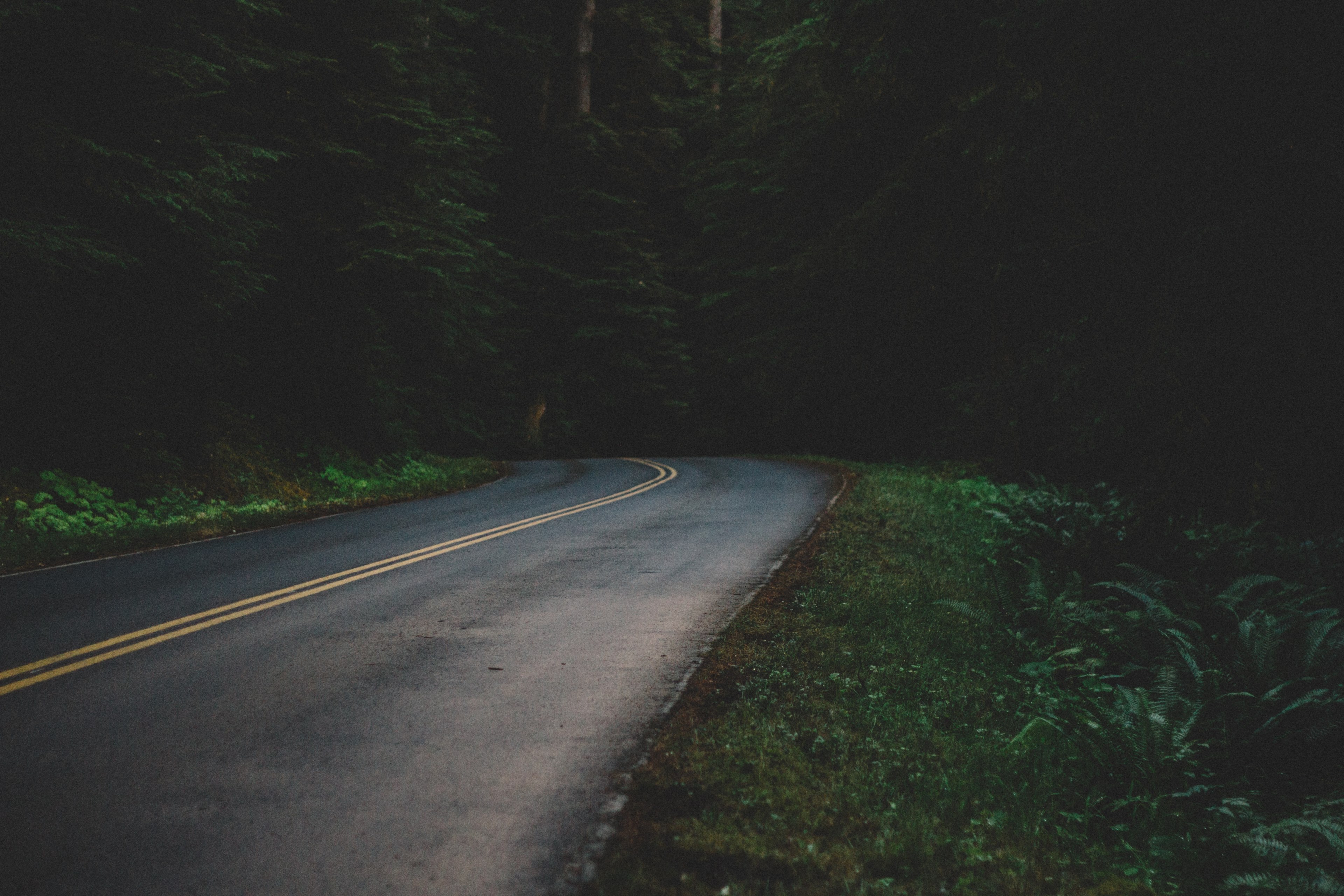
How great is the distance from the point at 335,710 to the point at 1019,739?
4.09 m

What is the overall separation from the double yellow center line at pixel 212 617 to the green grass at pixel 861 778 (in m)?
4.17

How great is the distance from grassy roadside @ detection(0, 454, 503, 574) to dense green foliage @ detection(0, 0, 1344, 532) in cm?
77

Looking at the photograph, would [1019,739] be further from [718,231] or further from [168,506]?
[718,231]

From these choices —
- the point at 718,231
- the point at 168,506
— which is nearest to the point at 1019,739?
the point at 168,506

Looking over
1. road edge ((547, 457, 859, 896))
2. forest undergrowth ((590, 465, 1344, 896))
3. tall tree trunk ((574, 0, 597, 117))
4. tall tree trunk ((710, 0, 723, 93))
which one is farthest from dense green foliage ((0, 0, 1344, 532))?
road edge ((547, 457, 859, 896))

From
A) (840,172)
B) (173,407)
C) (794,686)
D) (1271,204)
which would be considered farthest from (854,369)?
(794,686)

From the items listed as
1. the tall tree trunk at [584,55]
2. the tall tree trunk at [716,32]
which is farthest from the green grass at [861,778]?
the tall tree trunk at [716,32]

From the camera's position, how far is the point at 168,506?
14.8 meters

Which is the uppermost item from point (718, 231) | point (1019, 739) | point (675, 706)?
point (718, 231)

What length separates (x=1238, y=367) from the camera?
755 cm

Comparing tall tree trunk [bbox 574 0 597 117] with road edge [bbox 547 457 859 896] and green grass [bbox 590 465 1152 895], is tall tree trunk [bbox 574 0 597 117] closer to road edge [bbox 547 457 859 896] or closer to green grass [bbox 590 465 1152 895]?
road edge [bbox 547 457 859 896]

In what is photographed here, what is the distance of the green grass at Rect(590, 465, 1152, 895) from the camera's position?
3.69 meters

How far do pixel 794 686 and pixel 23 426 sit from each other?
13.5 meters

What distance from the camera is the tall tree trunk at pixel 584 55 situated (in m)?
38.7
